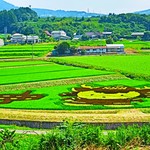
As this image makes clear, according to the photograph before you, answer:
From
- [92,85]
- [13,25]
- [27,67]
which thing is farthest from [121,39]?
[92,85]

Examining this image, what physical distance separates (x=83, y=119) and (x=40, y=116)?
2.58 metres

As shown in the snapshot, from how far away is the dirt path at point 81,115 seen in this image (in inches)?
975

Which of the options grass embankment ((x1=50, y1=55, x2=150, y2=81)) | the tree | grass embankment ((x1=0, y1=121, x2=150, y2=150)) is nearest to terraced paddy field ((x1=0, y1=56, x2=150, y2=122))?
grass embankment ((x1=50, y1=55, x2=150, y2=81))

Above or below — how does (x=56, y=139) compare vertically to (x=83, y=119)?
above

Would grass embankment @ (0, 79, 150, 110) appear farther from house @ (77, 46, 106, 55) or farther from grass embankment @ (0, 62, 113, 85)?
house @ (77, 46, 106, 55)

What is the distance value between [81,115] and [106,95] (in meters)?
6.43

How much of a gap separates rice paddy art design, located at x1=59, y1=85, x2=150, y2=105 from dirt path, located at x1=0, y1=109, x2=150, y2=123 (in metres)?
2.46

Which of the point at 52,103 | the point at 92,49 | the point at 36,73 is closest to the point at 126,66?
the point at 36,73

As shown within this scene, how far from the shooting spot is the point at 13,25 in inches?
4611

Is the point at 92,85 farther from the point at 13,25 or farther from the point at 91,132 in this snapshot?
the point at 13,25

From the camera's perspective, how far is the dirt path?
24.8 meters

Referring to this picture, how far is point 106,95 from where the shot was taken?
31656 mm

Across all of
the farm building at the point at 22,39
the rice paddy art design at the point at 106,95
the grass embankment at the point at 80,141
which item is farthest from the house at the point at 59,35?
the grass embankment at the point at 80,141

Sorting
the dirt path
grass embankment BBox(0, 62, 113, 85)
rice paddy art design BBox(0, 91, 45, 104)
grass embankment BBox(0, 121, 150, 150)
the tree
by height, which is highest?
grass embankment BBox(0, 121, 150, 150)
